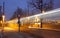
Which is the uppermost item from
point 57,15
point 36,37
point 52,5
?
point 52,5

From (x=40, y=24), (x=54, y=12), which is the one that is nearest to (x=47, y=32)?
(x=54, y=12)

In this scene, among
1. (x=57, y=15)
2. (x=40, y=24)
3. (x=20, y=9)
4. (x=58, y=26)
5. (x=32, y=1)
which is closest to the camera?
(x=57, y=15)

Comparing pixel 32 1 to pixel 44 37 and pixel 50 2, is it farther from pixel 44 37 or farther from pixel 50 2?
pixel 44 37

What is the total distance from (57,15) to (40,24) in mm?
8272

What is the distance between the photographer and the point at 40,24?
24.3 meters

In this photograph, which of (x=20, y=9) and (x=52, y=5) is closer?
(x=52, y=5)

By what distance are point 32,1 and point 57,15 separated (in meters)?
33.2

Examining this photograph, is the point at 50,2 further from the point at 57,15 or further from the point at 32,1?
the point at 57,15

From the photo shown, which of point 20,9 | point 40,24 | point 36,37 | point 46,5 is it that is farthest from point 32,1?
point 20,9

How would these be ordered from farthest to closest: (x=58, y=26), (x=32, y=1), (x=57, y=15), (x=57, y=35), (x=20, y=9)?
(x=20, y=9) → (x=32, y=1) → (x=58, y=26) → (x=57, y=15) → (x=57, y=35)

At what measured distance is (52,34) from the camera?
16031mm

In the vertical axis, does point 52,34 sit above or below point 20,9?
below

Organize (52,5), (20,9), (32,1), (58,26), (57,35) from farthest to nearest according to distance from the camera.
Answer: (20,9) → (32,1) → (52,5) → (58,26) → (57,35)

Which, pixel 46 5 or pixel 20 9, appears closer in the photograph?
pixel 46 5
